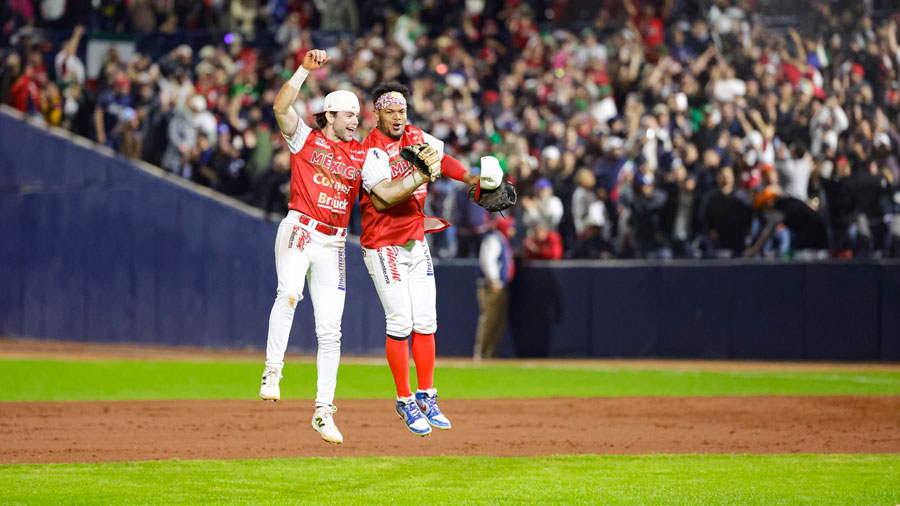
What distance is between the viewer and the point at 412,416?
8109 millimetres

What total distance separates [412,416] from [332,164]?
5.79 feet

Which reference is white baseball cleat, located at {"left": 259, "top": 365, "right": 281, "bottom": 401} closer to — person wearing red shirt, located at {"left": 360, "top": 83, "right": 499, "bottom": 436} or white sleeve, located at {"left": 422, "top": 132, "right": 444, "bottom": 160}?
person wearing red shirt, located at {"left": 360, "top": 83, "right": 499, "bottom": 436}

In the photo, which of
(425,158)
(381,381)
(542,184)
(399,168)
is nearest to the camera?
(425,158)

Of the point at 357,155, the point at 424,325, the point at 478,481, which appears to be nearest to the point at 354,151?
the point at 357,155

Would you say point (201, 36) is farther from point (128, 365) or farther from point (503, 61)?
point (128, 365)

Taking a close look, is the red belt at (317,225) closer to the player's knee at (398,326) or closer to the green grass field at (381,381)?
the player's knee at (398,326)

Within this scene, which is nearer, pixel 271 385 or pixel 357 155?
pixel 271 385

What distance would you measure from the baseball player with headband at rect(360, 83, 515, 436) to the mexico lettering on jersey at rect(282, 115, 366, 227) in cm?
18

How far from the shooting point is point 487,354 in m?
17.9

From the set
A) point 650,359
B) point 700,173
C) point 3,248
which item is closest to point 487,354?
point 650,359

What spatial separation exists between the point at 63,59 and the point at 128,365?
7884 mm

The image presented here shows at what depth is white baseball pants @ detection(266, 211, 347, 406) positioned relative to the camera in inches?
316

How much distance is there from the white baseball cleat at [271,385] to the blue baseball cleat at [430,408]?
994 mm

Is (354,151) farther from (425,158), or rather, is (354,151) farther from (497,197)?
(497,197)
